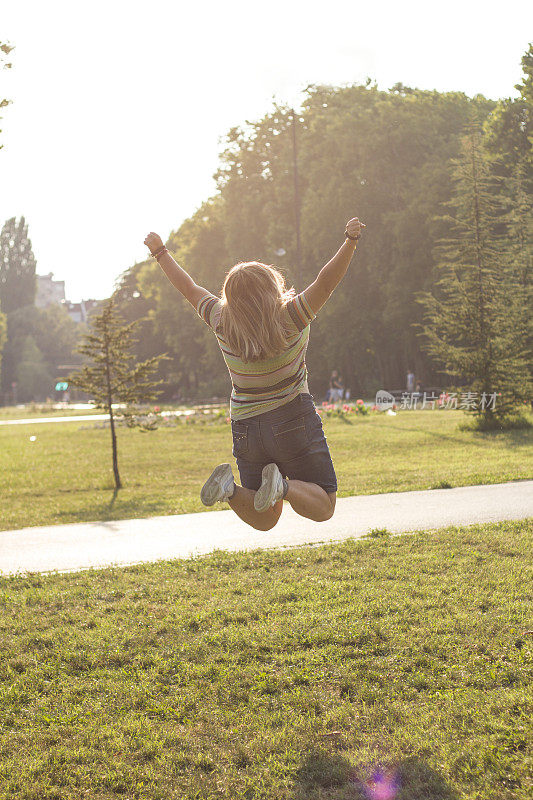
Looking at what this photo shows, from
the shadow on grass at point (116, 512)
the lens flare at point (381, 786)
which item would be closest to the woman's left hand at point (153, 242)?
the lens flare at point (381, 786)

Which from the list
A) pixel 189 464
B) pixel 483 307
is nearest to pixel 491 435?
pixel 483 307

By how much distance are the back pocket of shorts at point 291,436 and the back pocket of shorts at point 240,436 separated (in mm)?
180

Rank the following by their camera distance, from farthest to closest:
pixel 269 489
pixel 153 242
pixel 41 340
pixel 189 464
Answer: pixel 41 340 < pixel 189 464 < pixel 153 242 < pixel 269 489

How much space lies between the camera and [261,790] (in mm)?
3473

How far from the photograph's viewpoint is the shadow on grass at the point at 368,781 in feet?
11.0

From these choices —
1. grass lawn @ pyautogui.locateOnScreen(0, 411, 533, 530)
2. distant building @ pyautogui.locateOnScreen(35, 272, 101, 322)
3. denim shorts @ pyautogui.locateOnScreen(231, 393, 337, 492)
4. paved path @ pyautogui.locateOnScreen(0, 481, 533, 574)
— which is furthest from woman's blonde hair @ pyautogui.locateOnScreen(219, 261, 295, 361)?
distant building @ pyautogui.locateOnScreen(35, 272, 101, 322)

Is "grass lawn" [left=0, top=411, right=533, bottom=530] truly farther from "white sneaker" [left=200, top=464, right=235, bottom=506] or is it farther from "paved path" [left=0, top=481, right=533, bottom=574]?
"white sneaker" [left=200, top=464, right=235, bottom=506]

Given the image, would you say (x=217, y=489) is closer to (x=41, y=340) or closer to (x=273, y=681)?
(x=273, y=681)

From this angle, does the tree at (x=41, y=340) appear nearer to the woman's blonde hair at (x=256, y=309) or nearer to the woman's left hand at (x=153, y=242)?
the woman's left hand at (x=153, y=242)

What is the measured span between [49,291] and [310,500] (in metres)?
151

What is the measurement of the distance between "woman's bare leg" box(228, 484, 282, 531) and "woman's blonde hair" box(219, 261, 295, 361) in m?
0.82

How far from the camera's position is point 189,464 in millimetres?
17359

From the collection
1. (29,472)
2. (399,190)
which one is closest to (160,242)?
(29,472)

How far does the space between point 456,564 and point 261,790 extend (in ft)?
11.9
